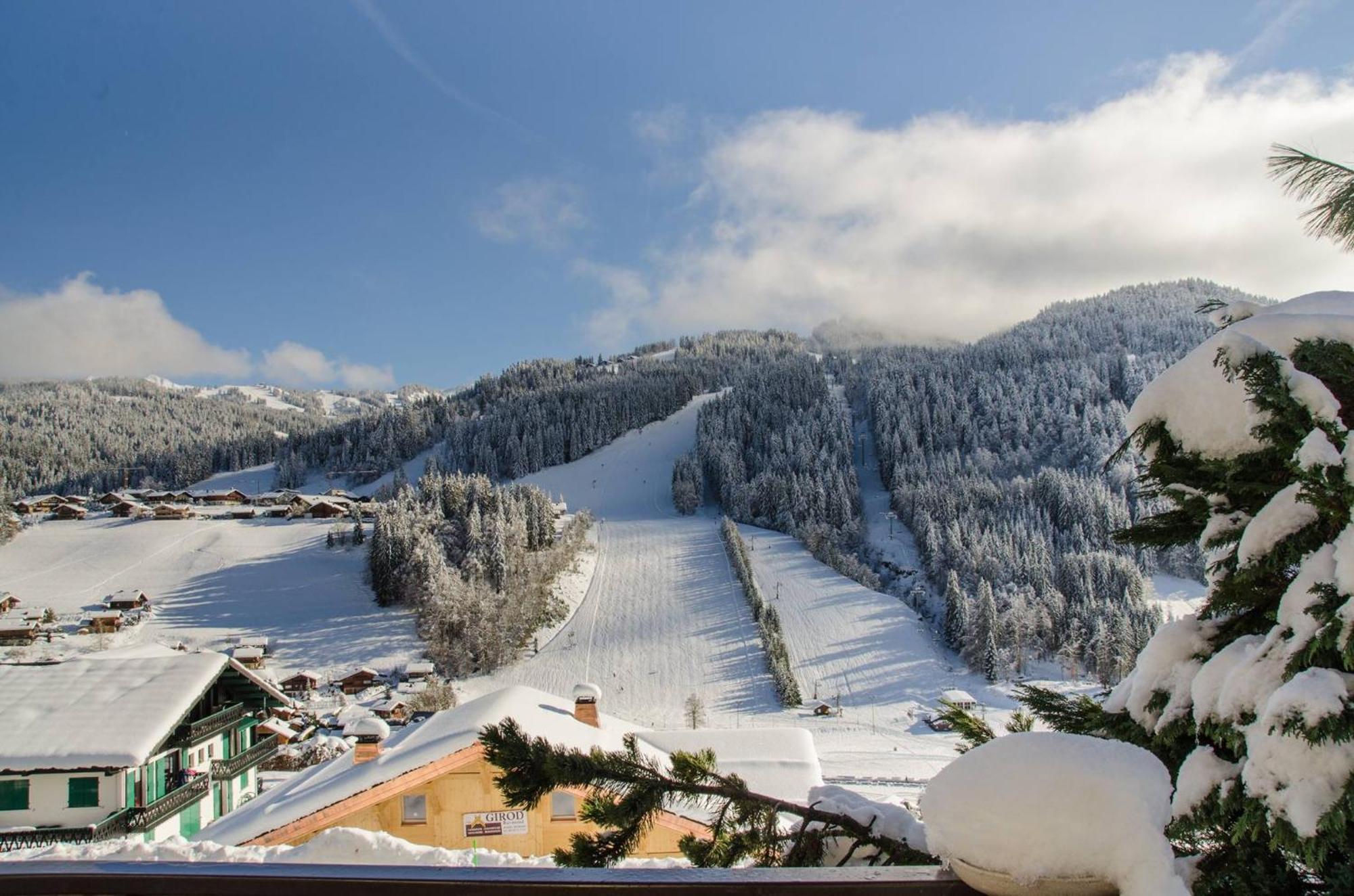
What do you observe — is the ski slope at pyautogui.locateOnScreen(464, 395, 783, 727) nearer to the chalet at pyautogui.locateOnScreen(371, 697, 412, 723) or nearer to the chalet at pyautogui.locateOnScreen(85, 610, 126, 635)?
the chalet at pyautogui.locateOnScreen(371, 697, 412, 723)

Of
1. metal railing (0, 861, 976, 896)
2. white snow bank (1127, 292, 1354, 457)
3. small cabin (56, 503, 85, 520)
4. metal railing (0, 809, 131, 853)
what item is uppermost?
small cabin (56, 503, 85, 520)

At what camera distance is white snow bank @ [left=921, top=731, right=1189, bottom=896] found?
1.38m

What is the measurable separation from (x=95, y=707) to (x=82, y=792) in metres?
1.28

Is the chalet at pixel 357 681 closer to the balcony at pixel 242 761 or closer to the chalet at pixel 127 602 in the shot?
the chalet at pixel 127 602

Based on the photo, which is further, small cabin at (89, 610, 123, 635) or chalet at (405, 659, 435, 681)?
small cabin at (89, 610, 123, 635)

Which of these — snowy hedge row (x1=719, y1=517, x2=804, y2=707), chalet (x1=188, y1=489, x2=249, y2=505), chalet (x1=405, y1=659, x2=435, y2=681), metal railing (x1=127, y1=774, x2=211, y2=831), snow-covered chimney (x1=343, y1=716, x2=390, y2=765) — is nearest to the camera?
snow-covered chimney (x1=343, y1=716, x2=390, y2=765)

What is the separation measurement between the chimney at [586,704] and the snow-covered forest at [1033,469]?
1053 inches

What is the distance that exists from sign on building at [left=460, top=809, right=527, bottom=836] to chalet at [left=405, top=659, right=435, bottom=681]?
38.1 metres

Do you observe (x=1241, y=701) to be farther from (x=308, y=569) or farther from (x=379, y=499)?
(x=379, y=499)

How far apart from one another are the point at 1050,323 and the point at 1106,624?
410 feet

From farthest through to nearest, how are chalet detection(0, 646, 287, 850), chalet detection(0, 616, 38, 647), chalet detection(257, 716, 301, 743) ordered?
chalet detection(0, 616, 38, 647)
chalet detection(257, 716, 301, 743)
chalet detection(0, 646, 287, 850)

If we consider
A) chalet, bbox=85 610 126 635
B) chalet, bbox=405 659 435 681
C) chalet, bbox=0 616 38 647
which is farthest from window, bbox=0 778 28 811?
chalet, bbox=85 610 126 635

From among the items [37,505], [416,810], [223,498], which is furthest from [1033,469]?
[37,505]

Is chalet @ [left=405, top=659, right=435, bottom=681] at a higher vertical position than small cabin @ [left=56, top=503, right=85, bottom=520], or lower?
lower
